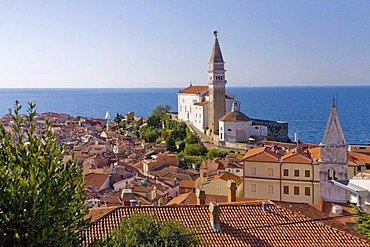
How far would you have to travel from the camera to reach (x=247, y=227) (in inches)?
476

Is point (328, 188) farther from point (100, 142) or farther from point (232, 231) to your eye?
point (100, 142)

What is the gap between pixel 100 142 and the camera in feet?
178

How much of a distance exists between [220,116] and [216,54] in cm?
718

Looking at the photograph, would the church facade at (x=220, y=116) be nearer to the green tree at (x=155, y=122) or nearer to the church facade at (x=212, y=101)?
the church facade at (x=212, y=101)

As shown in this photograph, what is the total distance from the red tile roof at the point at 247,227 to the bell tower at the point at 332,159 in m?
7.01

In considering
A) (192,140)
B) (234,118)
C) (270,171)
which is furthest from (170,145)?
(270,171)

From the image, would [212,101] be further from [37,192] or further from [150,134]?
[37,192]

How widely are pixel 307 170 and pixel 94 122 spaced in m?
70.2

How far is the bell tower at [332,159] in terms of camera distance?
19641mm

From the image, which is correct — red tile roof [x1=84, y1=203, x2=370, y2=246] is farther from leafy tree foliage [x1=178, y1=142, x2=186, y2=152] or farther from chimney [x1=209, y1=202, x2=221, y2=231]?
leafy tree foliage [x1=178, y1=142, x2=186, y2=152]

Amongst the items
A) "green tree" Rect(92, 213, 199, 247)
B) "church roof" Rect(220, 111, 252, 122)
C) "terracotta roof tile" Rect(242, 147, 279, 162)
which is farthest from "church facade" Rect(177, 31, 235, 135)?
"green tree" Rect(92, 213, 199, 247)

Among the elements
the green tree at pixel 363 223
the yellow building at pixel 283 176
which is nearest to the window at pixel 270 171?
the yellow building at pixel 283 176

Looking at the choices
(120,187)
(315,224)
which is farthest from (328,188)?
(120,187)

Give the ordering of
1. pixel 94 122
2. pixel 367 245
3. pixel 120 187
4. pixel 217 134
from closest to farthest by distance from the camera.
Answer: pixel 367 245 < pixel 120 187 < pixel 217 134 < pixel 94 122
